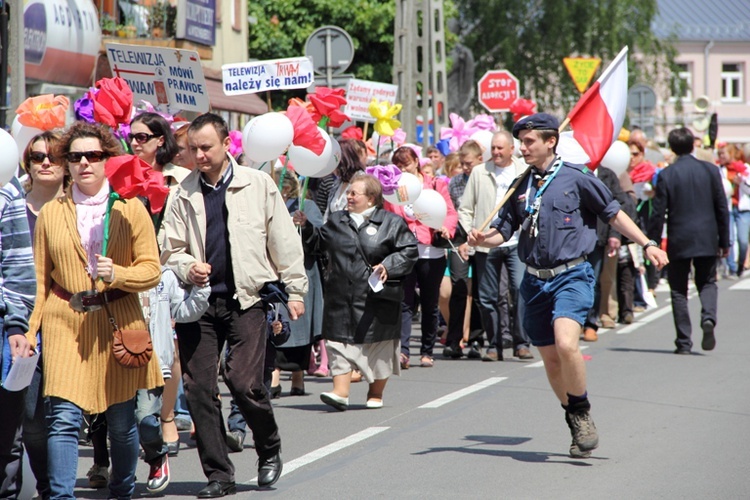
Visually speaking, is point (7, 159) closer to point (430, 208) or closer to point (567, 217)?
point (567, 217)

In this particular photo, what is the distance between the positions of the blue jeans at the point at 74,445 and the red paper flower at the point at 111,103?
2260 mm

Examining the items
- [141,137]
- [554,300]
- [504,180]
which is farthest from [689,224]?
[141,137]

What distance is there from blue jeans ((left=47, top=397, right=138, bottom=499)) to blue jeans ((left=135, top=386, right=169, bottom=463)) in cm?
53

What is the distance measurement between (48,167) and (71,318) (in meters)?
1.10

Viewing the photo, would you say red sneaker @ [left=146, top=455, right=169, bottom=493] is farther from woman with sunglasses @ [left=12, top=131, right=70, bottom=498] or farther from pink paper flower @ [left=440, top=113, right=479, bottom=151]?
pink paper flower @ [left=440, top=113, right=479, bottom=151]

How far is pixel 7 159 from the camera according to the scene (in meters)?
5.62

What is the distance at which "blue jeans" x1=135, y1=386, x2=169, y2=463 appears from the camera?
259 inches

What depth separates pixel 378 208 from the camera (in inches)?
389

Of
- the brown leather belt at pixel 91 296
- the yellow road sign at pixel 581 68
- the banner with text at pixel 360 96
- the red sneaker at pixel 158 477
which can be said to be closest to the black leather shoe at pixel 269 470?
the red sneaker at pixel 158 477

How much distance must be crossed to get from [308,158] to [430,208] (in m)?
2.90

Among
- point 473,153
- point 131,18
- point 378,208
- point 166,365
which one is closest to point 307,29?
point 131,18

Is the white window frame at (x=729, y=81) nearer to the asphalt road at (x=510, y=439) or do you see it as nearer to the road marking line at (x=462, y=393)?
Answer: the asphalt road at (x=510, y=439)

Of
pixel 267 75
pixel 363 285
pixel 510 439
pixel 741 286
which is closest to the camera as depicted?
pixel 510 439

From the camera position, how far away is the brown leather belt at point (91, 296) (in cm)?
570
